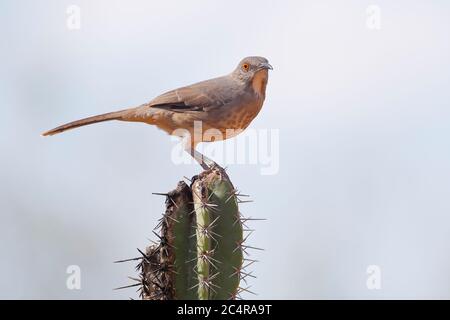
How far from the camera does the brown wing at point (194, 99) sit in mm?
6102

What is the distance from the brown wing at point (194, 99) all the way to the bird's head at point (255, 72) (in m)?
0.19

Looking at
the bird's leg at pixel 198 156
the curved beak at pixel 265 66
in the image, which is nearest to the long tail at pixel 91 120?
the bird's leg at pixel 198 156

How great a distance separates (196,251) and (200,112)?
7.02 ft

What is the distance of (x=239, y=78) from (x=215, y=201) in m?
2.40

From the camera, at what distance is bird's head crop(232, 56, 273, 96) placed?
6.34 m

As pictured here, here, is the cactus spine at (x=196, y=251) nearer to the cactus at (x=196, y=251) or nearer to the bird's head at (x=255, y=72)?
the cactus at (x=196, y=251)

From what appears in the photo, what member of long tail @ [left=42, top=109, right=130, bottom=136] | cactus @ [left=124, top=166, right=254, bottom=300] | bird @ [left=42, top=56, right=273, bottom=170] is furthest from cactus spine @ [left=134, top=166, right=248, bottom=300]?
long tail @ [left=42, top=109, right=130, bottom=136]

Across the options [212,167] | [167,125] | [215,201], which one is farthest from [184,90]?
[215,201]

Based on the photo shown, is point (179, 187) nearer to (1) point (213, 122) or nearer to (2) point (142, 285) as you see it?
(2) point (142, 285)

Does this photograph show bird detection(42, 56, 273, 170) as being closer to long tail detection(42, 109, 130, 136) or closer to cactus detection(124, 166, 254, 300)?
long tail detection(42, 109, 130, 136)

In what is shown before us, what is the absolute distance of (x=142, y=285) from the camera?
4.18 meters

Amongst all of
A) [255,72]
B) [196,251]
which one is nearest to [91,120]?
[255,72]

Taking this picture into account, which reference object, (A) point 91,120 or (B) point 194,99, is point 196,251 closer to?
(B) point 194,99

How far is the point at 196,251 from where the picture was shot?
4117mm
